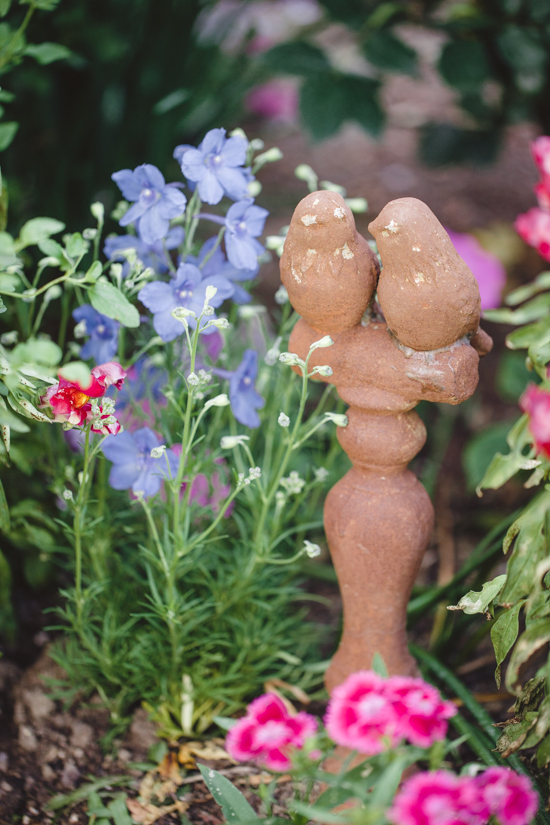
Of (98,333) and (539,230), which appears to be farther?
(98,333)

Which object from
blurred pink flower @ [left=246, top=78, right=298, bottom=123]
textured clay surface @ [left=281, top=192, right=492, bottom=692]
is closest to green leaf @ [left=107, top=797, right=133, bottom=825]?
textured clay surface @ [left=281, top=192, right=492, bottom=692]

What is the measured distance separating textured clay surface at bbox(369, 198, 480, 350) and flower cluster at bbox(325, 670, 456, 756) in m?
0.38

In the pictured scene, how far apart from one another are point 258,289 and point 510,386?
35.9 inches

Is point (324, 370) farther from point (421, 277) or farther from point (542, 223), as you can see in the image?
point (542, 223)

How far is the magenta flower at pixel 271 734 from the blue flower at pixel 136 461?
354mm

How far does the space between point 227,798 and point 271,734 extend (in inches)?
9.6

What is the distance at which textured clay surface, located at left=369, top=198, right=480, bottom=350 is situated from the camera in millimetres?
758

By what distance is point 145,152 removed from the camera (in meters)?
1.74

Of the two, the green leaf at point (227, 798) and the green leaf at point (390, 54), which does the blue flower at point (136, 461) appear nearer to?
the green leaf at point (227, 798)

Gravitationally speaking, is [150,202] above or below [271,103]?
above

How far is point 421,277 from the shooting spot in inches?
30.3

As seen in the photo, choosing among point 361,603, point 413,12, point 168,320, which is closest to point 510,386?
point 361,603

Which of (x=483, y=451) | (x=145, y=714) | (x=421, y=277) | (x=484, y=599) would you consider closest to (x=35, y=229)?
(x=421, y=277)

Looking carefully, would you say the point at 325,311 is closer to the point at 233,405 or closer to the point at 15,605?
the point at 233,405
